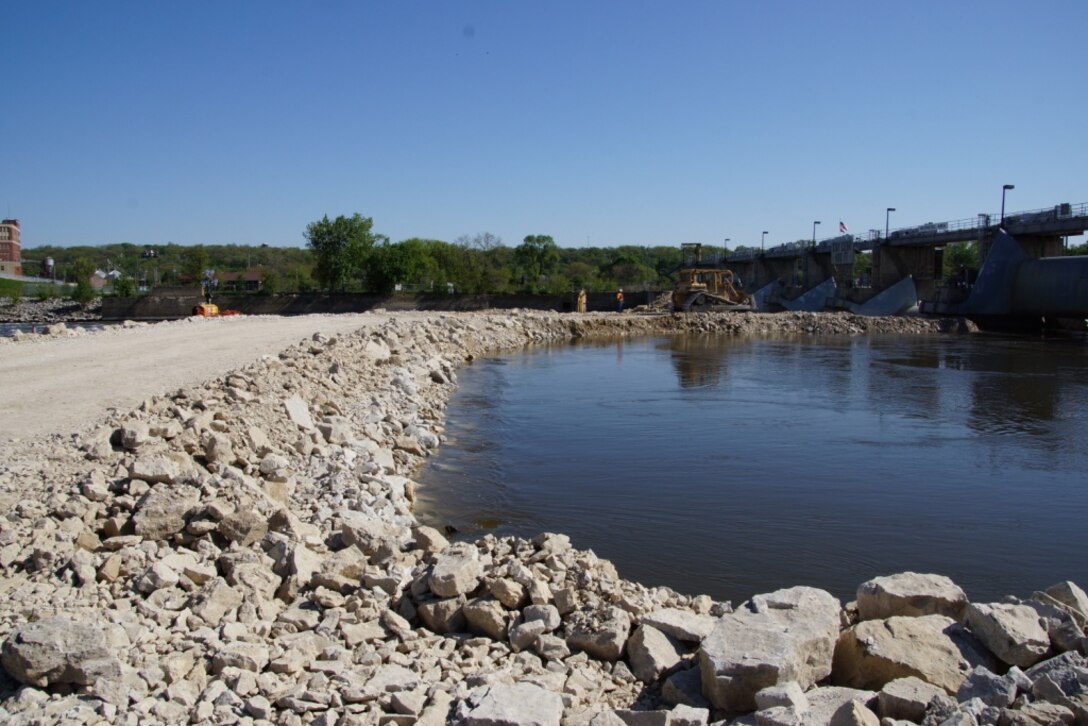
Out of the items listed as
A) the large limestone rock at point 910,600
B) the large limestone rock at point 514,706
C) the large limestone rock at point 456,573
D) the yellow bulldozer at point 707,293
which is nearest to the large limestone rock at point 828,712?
the large limestone rock at point 514,706

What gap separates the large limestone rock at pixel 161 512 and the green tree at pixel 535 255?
81224mm

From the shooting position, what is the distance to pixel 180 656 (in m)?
5.07

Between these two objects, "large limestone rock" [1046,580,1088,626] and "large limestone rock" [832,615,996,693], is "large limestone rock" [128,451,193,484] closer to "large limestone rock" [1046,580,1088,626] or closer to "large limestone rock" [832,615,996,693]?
"large limestone rock" [832,615,996,693]

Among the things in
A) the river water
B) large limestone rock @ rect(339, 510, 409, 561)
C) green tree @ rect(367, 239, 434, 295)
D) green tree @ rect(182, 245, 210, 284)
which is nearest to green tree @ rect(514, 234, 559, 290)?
green tree @ rect(367, 239, 434, 295)

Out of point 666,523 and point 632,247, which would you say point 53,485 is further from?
point 632,247

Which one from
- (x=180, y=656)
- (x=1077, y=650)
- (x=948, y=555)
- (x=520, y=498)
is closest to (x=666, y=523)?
(x=520, y=498)

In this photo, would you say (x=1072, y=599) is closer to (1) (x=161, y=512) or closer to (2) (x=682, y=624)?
(2) (x=682, y=624)

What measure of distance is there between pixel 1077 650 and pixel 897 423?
12.4 m

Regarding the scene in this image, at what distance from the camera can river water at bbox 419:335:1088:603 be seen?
8.62 m

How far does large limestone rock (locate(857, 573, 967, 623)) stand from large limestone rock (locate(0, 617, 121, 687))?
4877 mm

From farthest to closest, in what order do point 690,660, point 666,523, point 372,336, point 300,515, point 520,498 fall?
point 372,336 → point 520,498 → point 666,523 → point 300,515 → point 690,660

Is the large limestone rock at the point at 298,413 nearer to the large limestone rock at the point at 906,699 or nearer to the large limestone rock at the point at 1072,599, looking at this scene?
the large limestone rock at the point at 906,699

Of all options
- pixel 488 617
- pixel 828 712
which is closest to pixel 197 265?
pixel 488 617

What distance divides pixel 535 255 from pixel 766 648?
8802cm
